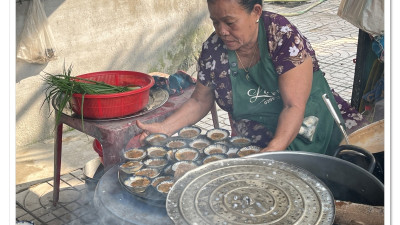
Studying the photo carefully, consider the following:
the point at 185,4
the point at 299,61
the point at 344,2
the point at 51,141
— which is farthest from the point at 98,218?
the point at 185,4

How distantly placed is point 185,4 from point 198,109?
2.71 meters

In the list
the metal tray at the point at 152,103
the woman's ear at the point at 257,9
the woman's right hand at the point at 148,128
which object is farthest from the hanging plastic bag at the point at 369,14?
the woman's right hand at the point at 148,128

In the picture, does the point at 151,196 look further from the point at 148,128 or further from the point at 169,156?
the point at 148,128

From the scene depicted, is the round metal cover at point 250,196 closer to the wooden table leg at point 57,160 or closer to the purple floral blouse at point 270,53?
the purple floral blouse at point 270,53

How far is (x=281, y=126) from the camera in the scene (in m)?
2.45

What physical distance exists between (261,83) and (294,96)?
24 centimetres

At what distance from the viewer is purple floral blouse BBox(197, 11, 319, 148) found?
8.25 feet

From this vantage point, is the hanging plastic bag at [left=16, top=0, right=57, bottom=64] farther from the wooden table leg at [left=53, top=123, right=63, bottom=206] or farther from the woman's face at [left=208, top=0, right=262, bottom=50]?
the woman's face at [left=208, top=0, right=262, bottom=50]

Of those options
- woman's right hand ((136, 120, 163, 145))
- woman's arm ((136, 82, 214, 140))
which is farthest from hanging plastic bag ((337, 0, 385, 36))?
woman's right hand ((136, 120, 163, 145))

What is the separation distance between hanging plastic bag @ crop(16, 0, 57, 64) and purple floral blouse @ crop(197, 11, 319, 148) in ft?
5.56

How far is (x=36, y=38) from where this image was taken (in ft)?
12.8

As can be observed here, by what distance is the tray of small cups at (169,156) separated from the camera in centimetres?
200

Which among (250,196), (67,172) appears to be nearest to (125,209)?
(250,196)

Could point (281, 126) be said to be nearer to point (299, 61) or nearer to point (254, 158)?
point (299, 61)
